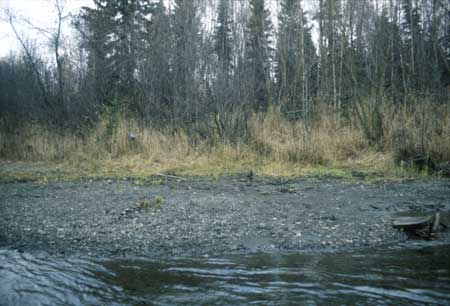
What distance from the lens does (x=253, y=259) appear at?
11.8ft

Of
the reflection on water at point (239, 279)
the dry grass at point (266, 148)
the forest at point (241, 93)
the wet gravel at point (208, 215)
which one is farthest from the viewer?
the forest at point (241, 93)

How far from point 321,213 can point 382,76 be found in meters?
7.11

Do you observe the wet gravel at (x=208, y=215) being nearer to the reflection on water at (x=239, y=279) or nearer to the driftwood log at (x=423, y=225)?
the driftwood log at (x=423, y=225)

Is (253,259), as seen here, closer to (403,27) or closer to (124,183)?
(124,183)

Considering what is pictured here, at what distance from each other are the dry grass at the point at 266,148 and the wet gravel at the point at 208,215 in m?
1.40

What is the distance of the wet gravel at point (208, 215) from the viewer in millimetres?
4000

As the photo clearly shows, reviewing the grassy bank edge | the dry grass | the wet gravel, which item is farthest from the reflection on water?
the dry grass

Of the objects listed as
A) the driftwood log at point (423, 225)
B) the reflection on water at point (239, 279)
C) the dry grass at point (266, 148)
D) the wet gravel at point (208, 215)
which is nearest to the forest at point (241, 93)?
the dry grass at point (266, 148)

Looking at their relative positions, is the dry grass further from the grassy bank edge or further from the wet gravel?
the wet gravel

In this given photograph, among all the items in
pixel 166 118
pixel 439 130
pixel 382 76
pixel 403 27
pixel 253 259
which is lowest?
pixel 253 259

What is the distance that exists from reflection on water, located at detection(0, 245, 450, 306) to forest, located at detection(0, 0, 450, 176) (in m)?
4.64

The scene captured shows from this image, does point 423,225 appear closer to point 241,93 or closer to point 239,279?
point 239,279

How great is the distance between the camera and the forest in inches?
361

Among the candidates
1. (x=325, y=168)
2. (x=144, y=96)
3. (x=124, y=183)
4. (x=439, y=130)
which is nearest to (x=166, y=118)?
(x=144, y=96)
